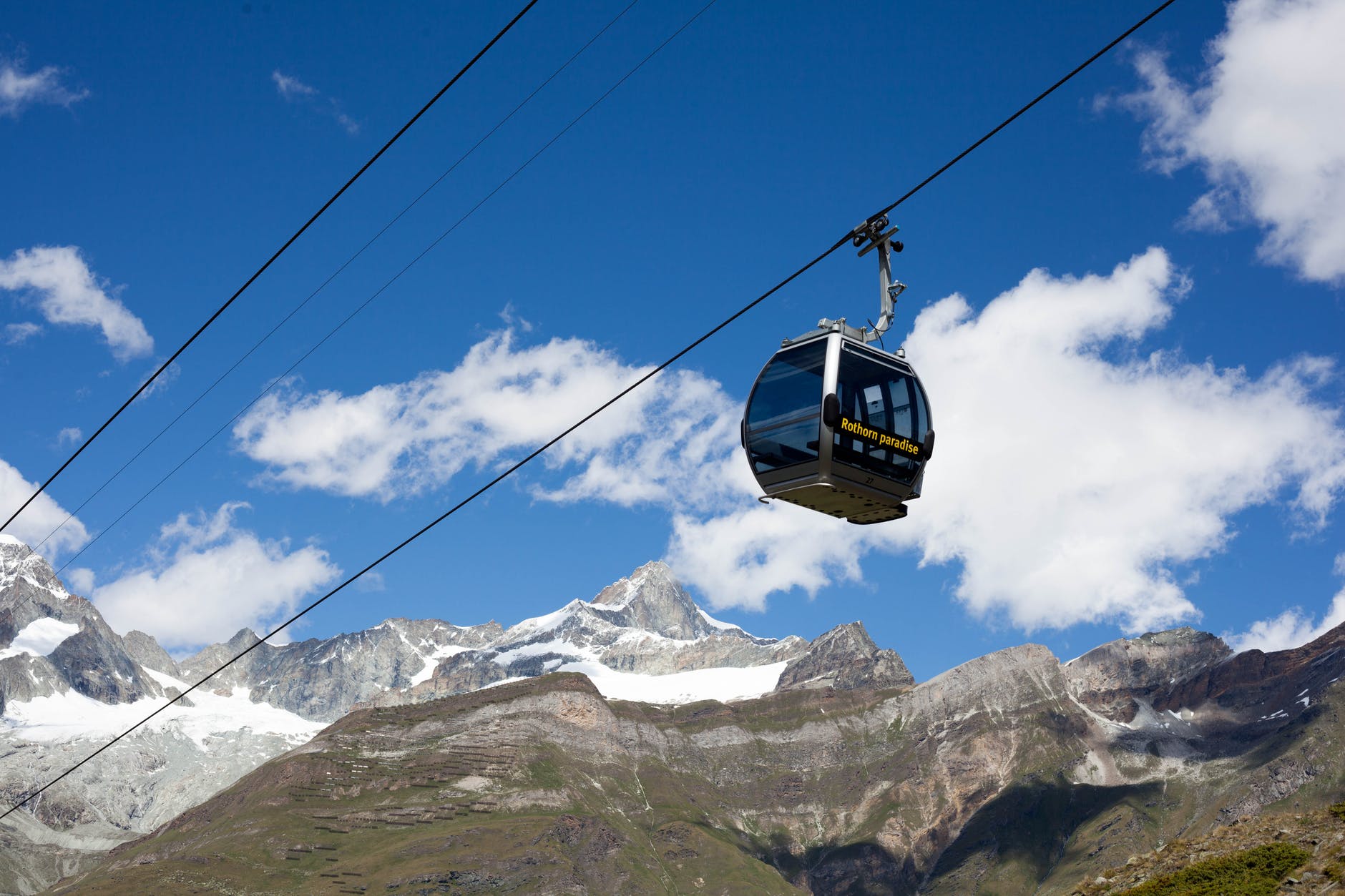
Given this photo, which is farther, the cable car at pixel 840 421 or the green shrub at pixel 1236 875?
the green shrub at pixel 1236 875

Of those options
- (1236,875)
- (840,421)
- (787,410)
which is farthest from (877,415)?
(1236,875)

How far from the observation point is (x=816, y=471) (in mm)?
21953

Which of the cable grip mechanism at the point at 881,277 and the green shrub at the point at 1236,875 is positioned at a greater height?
the cable grip mechanism at the point at 881,277

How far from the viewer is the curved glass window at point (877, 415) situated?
21.9 meters

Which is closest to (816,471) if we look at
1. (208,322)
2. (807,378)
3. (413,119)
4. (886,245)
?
(807,378)

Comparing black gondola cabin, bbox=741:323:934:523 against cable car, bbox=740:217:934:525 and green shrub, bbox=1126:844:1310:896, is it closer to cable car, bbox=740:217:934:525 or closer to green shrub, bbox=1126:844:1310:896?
cable car, bbox=740:217:934:525

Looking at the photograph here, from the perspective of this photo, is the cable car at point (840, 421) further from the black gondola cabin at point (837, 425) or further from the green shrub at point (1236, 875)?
the green shrub at point (1236, 875)

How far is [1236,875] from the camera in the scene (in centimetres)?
4525

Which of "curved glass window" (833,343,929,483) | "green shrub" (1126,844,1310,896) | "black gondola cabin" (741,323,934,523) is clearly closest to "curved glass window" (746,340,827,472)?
"black gondola cabin" (741,323,934,523)

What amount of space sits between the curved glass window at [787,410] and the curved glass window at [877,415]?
0.44 metres

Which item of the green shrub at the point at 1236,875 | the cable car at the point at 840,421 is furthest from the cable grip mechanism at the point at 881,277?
the green shrub at the point at 1236,875

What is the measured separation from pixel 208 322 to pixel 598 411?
24.4 ft

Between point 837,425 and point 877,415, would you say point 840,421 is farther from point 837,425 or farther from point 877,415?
point 877,415

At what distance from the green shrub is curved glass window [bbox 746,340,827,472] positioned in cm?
3015
